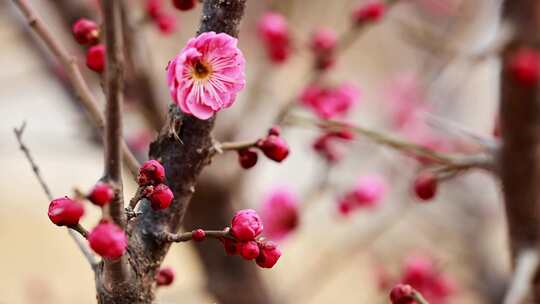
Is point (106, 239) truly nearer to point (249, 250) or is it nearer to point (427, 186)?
point (249, 250)

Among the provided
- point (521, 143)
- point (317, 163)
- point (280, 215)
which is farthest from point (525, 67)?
point (317, 163)

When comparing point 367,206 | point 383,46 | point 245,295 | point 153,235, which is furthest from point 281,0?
point 383,46

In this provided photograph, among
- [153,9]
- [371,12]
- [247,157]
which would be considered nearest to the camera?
[247,157]

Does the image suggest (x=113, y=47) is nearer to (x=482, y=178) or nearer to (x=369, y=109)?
(x=482, y=178)

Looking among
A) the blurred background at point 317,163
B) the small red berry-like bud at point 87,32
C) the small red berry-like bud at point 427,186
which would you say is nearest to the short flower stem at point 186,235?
the blurred background at point 317,163

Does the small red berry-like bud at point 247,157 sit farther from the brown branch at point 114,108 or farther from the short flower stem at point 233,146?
the brown branch at point 114,108

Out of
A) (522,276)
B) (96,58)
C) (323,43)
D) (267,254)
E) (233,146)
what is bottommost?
(522,276)

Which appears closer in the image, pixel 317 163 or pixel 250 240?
pixel 250 240

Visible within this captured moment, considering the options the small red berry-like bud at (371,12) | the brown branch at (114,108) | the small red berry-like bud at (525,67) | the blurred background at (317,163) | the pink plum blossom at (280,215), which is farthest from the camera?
the blurred background at (317,163)
